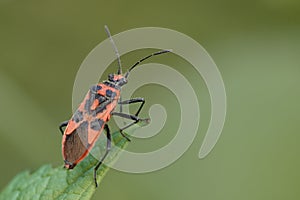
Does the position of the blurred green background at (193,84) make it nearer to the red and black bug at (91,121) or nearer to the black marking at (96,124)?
the red and black bug at (91,121)

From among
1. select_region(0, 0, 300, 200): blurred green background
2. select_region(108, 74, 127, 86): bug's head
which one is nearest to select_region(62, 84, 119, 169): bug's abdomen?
select_region(108, 74, 127, 86): bug's head

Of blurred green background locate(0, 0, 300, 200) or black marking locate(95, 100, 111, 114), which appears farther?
blurred green background locate(0, 0, 300, 200)

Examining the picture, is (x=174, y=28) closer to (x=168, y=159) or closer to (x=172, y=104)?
(x=172, y=104)

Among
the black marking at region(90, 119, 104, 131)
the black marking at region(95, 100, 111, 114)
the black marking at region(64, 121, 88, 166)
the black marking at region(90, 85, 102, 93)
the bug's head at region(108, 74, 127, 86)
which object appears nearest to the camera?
the black marking at region(64, 121, 88, 166)

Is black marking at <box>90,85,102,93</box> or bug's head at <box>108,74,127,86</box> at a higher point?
bug's head at <box>108,74,127,86</box>

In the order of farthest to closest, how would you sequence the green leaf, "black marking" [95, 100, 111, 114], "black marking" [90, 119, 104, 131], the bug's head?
the bug's head, "black marking" [95, 100, 111, 114], "black marking" [90, 119, 104, 131], the green leaf

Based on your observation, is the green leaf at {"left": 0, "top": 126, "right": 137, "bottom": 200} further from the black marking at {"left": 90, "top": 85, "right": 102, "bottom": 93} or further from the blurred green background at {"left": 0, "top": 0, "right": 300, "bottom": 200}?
the blurred green background at {"left": 0, "top": 0, "right": 300, "bottom": 200}

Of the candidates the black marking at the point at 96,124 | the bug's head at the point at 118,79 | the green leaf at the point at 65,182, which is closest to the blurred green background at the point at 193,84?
the bug's head at the point at 118,79
